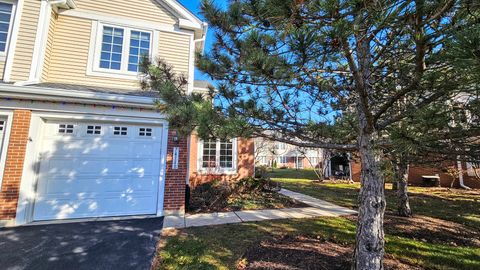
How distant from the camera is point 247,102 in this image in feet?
10.2

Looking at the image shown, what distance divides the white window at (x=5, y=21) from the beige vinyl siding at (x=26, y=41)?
303mm

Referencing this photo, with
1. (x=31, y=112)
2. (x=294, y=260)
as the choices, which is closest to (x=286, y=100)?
(x=294, y=260)

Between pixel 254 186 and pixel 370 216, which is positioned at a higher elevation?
pixel 370 216

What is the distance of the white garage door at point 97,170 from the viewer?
18.0 ft

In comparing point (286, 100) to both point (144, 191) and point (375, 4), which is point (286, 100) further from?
point (144, 191)

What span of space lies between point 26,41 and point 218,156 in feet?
23.9

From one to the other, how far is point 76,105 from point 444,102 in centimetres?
720

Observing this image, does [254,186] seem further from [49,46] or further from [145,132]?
[49,46]

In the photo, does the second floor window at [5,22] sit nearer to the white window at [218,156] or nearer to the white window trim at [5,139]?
the white window trim at [5,139]

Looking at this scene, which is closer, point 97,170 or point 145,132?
point 97,170

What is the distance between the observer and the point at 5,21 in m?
6.07

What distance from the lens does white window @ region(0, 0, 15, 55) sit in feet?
19.5

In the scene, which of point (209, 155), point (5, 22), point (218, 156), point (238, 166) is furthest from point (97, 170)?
point (238, 166)

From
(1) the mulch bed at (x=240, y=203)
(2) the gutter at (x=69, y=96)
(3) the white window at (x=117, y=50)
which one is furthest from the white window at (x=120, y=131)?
(1) the mulch bed at (x=240, y=203)
